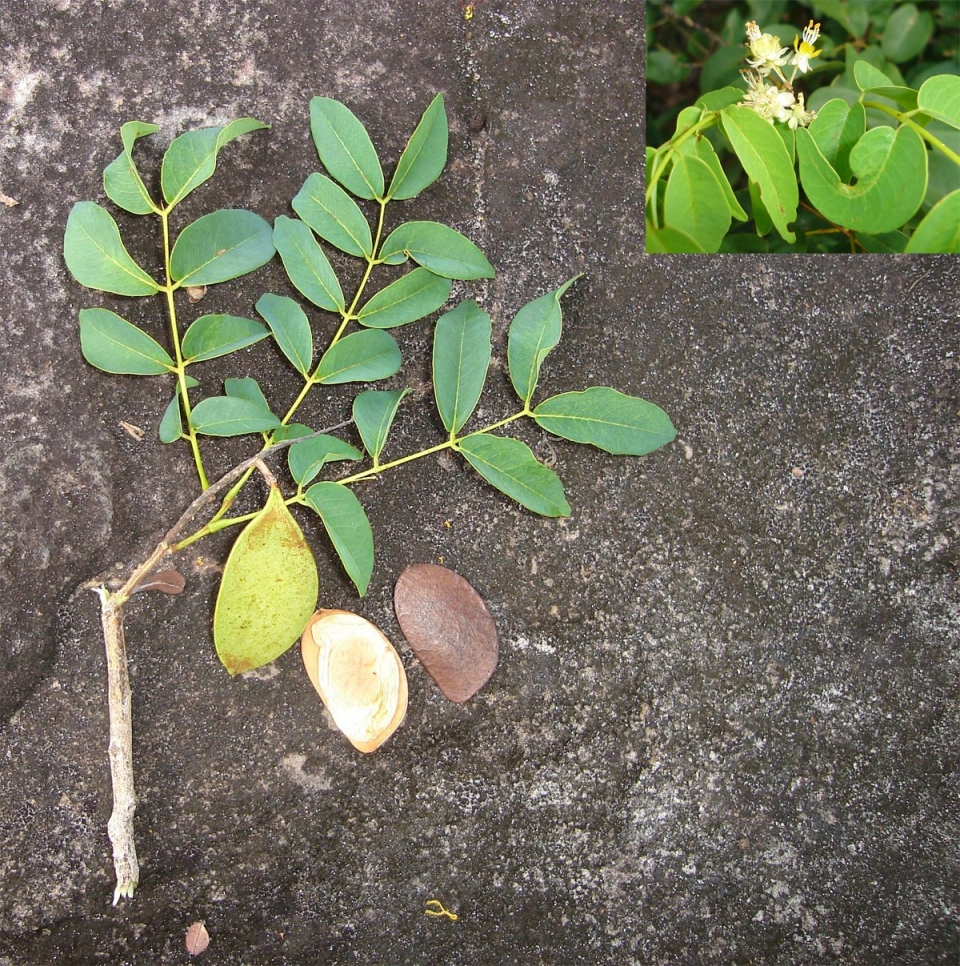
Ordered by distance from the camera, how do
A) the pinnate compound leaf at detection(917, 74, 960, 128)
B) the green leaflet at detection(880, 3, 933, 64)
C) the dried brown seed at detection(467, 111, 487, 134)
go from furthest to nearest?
the green leaflet at detection(880, 3, 933, 64) < the dried brown seed at detection(467, 111, 487, 134) < the pinnate compound leaf at detection(917, 74, 960, 128)

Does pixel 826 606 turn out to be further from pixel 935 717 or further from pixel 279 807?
pixel 279 807

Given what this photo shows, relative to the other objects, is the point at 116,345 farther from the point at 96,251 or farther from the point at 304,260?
the point at 304,260

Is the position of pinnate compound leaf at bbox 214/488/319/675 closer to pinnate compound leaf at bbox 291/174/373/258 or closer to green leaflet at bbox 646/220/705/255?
pinnate compound leaf at bbox 291/174/373/258

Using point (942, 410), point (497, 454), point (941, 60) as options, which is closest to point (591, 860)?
point (497, 454)

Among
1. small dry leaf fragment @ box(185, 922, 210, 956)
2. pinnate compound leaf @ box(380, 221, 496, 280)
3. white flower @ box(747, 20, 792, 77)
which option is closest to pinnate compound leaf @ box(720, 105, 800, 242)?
white flower @ box(747, 20, 792, 77)

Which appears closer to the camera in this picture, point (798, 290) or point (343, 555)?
point (343, 555)

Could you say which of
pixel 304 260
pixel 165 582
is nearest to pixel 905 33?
pixel 304 260
